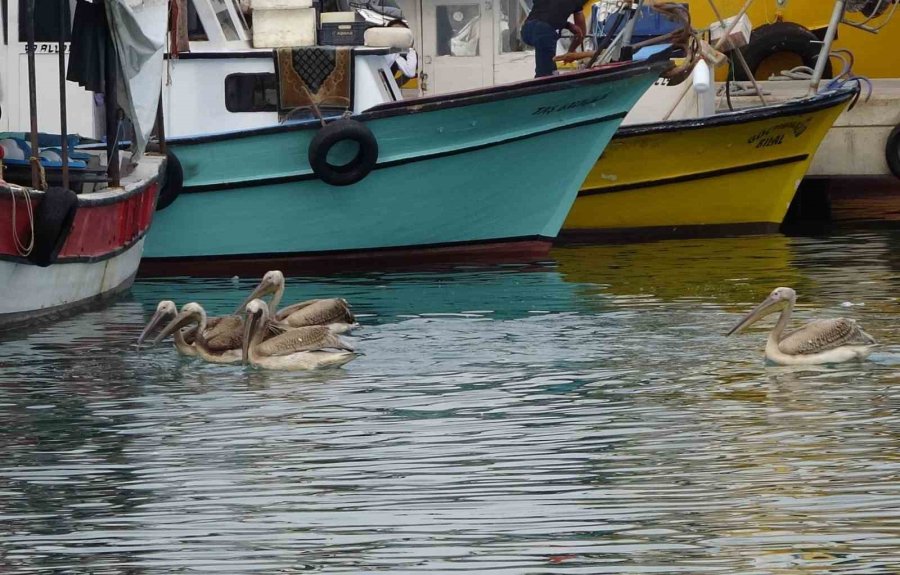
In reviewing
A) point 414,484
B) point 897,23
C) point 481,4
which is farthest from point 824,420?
point 897,23

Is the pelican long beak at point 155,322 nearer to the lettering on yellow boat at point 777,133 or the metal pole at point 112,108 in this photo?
the metal pole at point 112,108

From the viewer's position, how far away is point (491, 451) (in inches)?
368

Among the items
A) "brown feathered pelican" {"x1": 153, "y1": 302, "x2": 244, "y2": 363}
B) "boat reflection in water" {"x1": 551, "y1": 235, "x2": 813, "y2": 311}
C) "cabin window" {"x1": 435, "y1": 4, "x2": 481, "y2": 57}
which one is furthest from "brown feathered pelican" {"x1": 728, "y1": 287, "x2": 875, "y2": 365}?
"cabin window" {"x1": 435, "y1": 4, "x2": 481, "y2": 57}

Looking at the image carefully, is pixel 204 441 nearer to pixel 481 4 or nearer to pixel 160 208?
pixel 160 208

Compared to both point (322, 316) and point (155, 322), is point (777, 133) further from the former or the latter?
point (155, 322)

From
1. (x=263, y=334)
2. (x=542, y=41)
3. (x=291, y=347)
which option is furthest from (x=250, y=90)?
(x=291, y=347)

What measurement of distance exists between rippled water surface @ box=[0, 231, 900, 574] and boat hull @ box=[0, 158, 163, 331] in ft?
0.98

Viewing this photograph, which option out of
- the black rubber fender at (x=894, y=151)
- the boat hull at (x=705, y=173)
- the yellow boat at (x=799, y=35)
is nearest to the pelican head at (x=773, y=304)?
the boat hull at (x=705, y=173)

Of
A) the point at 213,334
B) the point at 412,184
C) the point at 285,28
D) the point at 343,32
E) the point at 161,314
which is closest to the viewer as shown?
the point at 213,334

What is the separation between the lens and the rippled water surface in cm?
747

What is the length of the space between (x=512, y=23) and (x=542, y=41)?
2.02 meters

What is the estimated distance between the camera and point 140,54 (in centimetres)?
1597

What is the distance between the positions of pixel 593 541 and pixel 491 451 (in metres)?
1.91

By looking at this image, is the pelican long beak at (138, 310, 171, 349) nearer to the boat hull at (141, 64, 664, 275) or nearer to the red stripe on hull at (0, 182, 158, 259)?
the red stripe on hull at (0, 182, 158, 259)
